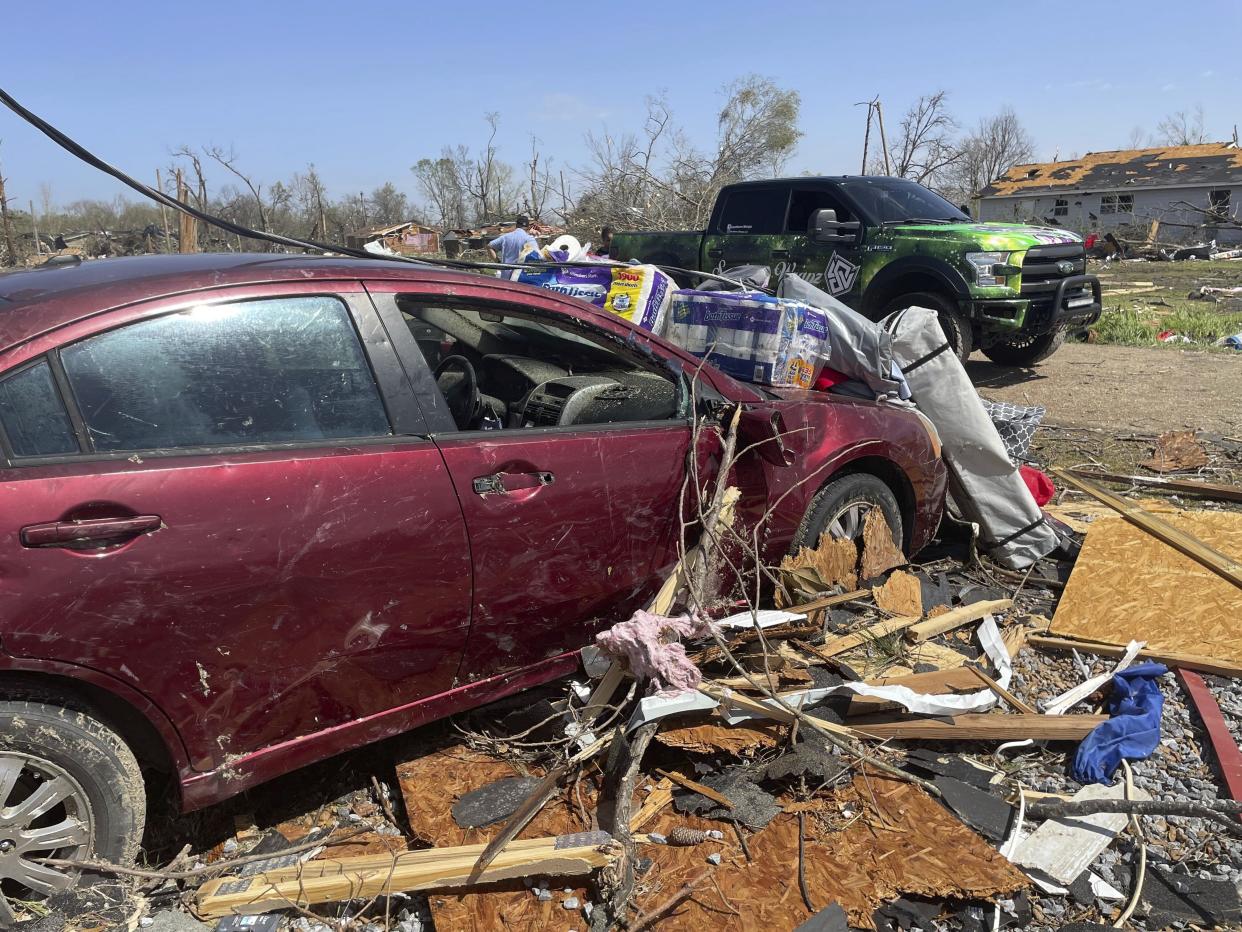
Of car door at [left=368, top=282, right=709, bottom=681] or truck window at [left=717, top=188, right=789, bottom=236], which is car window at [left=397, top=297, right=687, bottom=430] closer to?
car door at [left=368, top=282, right=709, bottom=681]

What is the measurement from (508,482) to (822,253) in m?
8.19

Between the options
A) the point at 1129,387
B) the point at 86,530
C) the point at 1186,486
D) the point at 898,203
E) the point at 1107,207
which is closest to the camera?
the point at 86,530

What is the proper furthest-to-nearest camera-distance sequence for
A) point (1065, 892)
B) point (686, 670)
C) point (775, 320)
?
point (775, 320) → point (686, 670) → point (1065, 892)

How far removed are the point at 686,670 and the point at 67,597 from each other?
1849 millimetres

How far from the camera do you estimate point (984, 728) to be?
3.24 meters

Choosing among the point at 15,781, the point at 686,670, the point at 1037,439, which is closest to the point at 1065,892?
the point at 686,670

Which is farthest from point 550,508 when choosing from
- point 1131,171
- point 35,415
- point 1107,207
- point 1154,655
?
point 1131,171

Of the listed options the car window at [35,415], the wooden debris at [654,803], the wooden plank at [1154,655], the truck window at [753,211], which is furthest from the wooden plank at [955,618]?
the truck window at [753,211]

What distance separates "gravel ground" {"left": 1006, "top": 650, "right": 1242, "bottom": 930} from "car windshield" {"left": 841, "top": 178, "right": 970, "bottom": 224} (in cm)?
702

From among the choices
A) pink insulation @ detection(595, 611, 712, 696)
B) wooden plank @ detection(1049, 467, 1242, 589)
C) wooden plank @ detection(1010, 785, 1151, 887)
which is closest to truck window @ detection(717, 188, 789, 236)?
wooden plank @ detection(1049, 467, 1242, 589)

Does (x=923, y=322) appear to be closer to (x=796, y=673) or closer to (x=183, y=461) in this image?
(x=796, y=673)

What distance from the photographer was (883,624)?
154 inches

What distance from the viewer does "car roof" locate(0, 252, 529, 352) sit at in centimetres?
223

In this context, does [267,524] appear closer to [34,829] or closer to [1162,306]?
[34,829]
